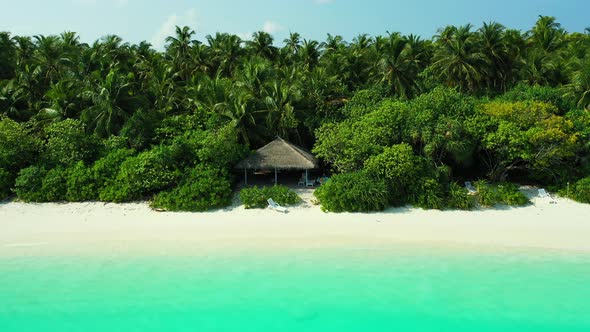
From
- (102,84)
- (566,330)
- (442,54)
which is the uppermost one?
(442,54)

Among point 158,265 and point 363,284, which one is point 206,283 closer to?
point 158,265

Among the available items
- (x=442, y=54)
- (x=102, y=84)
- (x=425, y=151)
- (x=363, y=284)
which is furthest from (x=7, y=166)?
(x=442, y=54)

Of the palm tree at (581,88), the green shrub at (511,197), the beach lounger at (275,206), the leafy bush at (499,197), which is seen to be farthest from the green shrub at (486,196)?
the palm tree at (581,88)

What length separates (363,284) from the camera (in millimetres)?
11992

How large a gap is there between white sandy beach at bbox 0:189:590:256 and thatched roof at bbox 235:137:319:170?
9.01ft

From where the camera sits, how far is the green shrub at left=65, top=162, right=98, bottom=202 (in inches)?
758

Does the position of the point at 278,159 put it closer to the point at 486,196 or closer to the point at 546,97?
the point at 486,196

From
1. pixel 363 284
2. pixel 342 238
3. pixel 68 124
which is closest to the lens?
pixel 363 284

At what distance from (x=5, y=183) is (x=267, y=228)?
40.4ft

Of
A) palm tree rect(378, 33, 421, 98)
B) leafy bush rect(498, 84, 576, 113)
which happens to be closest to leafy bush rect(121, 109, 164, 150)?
palm tree rect(378, 33, 421, 98)

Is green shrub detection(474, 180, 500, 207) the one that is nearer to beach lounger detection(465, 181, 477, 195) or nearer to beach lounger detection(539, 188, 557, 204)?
beach lounger detection(465, 181, 477, 195)

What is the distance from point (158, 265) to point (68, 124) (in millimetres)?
11097

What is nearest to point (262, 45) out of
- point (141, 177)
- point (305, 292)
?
point (141, 177)

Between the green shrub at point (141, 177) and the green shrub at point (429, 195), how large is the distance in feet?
33.6
